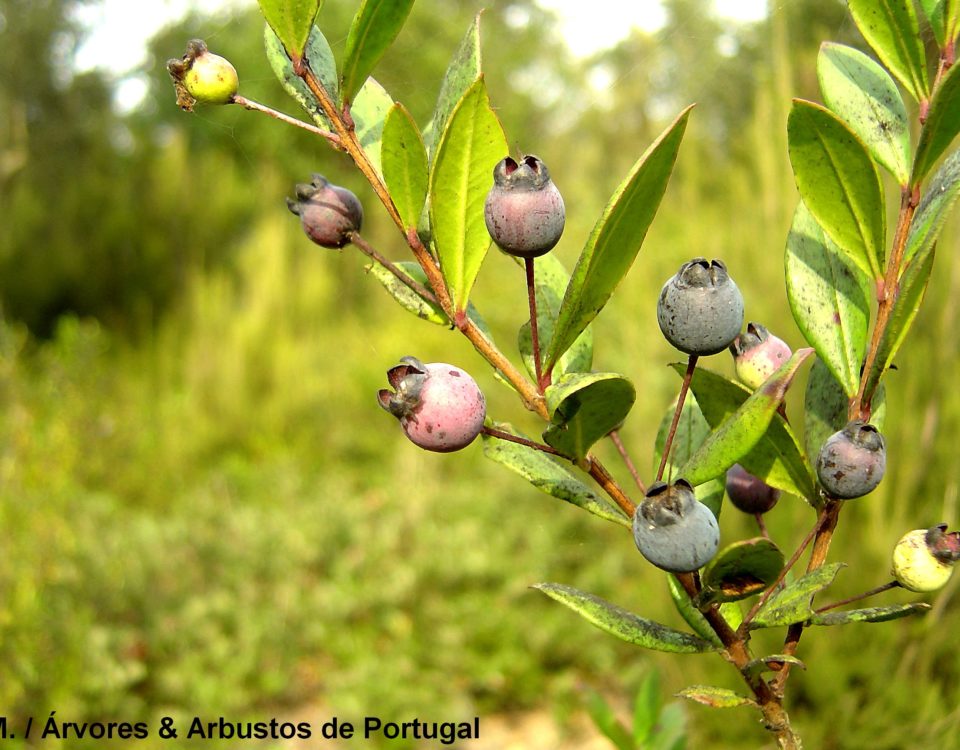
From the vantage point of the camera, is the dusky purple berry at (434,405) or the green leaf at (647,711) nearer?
the dusky purple berry at (434,405)

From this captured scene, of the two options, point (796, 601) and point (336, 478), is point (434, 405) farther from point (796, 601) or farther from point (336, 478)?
point (336, 478)

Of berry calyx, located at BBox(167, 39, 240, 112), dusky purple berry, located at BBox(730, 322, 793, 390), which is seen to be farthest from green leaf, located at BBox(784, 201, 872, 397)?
berry calyx, located at BBox(167, 39, 240, 112)

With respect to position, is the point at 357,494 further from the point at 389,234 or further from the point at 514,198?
the point at 389,234

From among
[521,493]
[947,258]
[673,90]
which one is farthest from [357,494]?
[673,90]

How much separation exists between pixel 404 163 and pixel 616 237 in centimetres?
9

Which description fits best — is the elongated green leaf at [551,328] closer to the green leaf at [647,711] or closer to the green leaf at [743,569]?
the green leaf at [743,569]

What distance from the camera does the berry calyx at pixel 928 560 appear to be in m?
0.32

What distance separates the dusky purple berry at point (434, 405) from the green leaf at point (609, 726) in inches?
13.5

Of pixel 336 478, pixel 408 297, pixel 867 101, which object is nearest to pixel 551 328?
pixel 408 297

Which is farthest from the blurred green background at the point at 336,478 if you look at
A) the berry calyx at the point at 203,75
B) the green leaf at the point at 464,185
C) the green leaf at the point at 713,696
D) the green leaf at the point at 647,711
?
the green leaf at the point at 647,711

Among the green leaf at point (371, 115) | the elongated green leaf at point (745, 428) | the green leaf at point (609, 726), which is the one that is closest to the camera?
the elongated green leaf at point (745, 428)

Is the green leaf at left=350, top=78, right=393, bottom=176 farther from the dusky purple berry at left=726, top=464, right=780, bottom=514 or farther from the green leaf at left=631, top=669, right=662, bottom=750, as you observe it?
the green leaf at left=631, top=669, right=662, bottom=750

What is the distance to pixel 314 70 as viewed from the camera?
1.17 ft

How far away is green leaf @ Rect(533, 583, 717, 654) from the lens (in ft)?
1.11
